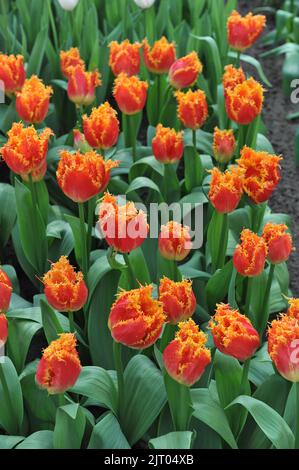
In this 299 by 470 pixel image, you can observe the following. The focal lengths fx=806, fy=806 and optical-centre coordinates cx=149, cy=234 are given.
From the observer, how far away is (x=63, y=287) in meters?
1.41

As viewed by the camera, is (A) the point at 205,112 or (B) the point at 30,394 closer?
→ (B) the point at 30,394

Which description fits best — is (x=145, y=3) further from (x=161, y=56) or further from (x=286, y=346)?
(x=286, y=346)

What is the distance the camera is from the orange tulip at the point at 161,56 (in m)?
2.20

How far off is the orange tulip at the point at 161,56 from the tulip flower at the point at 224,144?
339mm

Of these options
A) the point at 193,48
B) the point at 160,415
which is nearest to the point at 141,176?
the point at 193,48

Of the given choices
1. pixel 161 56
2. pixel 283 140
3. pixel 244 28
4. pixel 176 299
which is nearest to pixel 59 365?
pixel 176 299

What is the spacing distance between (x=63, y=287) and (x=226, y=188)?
404 millimetres

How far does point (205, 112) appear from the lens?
2.00 m

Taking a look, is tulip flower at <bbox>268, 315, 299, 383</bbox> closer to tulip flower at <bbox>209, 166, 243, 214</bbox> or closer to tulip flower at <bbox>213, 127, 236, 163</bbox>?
tulip flower at <bbox>209, 166, 243, 214</bbox>

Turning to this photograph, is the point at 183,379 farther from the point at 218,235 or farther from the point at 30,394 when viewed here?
the point at 218,235

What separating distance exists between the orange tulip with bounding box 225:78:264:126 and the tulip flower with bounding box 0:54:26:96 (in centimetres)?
56

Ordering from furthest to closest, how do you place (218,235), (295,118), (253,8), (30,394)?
(253,8), (295,118), (218,235), (30,394)

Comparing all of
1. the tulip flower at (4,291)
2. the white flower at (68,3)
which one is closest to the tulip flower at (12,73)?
the white flower at (68,3)

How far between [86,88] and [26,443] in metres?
0.99
